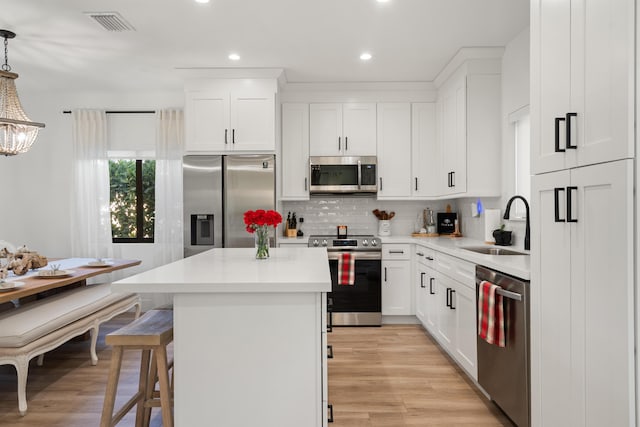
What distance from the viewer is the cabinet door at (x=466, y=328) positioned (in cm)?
275

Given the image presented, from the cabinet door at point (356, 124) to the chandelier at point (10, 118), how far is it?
296 cm

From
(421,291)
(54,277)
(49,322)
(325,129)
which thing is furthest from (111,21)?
(421,291)

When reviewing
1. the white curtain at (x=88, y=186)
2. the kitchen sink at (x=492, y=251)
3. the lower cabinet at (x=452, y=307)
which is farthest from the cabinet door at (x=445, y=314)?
the white curtain at (x=88, y=186)

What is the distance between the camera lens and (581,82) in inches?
61.6

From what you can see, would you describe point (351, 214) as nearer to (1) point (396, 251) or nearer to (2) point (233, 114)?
(1) point (396, 251)

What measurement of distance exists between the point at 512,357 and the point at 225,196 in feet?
10.00

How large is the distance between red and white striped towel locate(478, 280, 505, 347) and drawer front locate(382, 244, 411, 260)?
200cm

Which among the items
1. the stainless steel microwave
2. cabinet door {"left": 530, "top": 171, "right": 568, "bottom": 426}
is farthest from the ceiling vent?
cabinet door {"left": 530, "top": 171, "right": 568, "bottom": 426}

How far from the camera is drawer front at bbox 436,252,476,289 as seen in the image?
2.79m

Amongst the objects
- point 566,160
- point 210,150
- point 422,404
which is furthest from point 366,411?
point 210,150

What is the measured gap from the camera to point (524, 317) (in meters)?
2.04

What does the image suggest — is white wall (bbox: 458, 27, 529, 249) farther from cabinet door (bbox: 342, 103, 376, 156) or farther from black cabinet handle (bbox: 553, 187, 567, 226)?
black cabinet handle (bbox: 553, 187, 567, 226)

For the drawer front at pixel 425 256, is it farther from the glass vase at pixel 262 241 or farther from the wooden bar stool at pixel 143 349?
the wooden bar stool at pixel 143 349

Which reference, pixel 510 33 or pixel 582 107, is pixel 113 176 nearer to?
pixel 510 33
